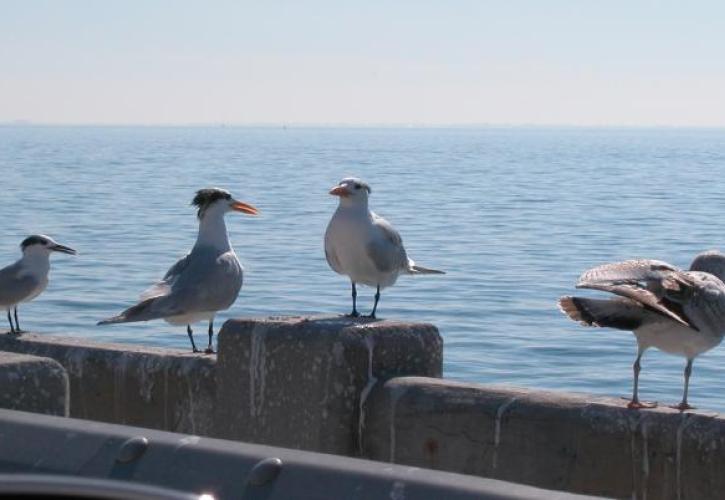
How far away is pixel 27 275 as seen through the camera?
1105cm

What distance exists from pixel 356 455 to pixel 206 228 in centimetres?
367

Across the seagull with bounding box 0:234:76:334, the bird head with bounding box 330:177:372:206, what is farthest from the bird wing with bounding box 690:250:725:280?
the seagull with bounding box 0:234:76:334

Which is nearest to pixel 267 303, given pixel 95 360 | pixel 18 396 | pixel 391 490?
pixel 95 360

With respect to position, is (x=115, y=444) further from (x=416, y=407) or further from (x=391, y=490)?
(x=416, y=407)

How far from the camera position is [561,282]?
78.2 ft

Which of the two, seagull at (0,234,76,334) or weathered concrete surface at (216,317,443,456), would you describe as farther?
seagull at (0,234,76,334)

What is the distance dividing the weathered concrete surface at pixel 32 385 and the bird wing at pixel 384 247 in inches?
113

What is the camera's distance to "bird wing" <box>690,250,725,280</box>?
763cm

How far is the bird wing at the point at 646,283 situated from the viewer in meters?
6.61

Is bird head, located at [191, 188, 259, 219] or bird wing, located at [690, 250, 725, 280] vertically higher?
bird wing, located at [690, 250, 725, 280]

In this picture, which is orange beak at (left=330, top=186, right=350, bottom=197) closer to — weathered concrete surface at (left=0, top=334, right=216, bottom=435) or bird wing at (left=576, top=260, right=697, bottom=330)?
weathered concrete surface at (left=0, top=334, right=216, bottom=435)

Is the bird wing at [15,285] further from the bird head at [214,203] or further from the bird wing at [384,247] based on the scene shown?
the bird wing at [384,247]

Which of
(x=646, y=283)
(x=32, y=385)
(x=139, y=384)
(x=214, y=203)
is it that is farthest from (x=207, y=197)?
(x=32, y=385)

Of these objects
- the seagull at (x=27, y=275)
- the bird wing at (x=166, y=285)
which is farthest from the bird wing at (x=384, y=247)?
the seagull at (x=27, y=275)
